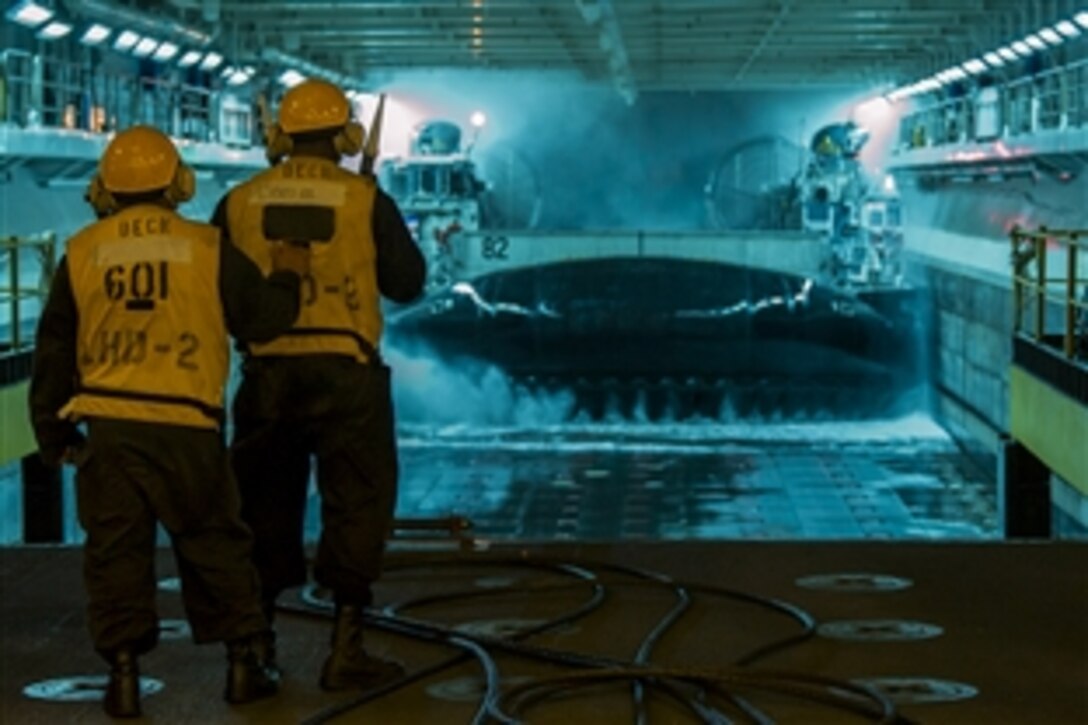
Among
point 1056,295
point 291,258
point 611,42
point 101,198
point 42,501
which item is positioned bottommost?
point 42,501

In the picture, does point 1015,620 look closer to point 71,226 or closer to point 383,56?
point 71,226

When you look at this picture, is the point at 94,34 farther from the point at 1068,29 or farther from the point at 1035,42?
the point at 1035,42

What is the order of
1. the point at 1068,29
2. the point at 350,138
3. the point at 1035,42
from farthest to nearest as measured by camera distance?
the point at 1035,42, the point at 1068,29, the point at 350,138

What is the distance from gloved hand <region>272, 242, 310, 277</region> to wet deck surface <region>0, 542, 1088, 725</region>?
106cm

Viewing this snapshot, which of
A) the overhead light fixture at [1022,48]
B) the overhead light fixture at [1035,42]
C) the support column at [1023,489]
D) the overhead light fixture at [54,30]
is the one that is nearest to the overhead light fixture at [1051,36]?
the overhead light fixture at [1035,42]

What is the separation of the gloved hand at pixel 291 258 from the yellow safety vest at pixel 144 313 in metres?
0.22

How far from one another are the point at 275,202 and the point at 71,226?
60.7ft

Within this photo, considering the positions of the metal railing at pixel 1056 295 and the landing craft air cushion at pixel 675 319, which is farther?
the landing craft air cushion at pixel 675 319

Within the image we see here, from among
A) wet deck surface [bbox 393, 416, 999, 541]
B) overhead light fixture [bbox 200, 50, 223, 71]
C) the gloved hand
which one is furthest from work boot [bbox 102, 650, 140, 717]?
overhead light fixture [bbox 200, 50, 223, 71]

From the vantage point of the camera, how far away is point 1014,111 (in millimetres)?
28438

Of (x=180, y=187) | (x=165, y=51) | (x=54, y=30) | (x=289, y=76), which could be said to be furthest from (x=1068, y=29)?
(x=180, y=187)

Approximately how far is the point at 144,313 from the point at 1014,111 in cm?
2506

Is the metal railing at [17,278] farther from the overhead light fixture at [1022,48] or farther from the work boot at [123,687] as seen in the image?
the overhead light fixture at [1022,48]

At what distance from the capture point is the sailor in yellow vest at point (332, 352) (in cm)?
506
